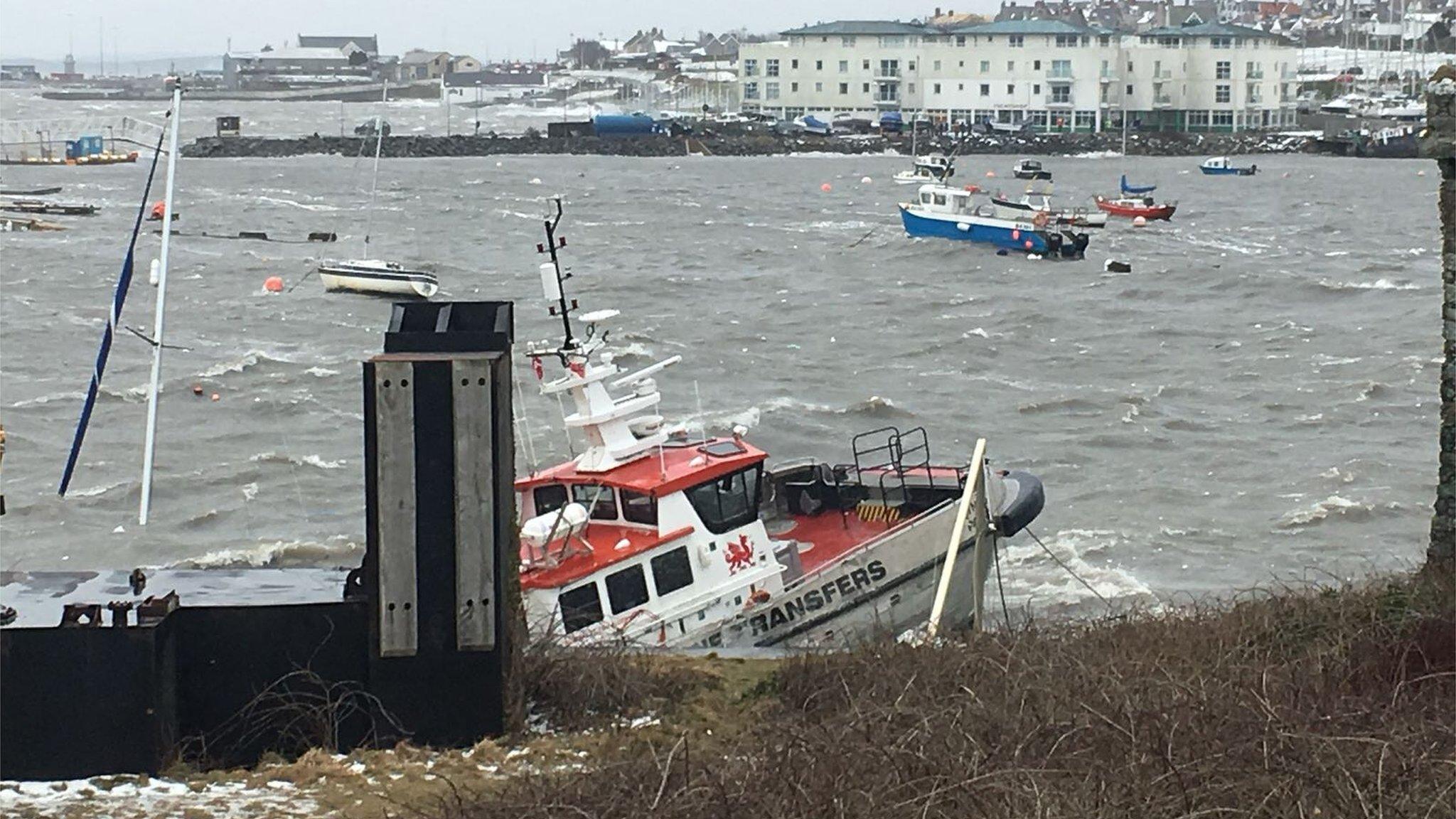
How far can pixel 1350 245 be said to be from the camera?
182ft

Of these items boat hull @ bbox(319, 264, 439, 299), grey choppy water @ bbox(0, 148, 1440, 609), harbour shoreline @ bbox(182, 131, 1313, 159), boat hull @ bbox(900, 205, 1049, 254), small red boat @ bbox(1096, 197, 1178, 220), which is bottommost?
grey choppy water @ bbox(0, 148, 1440, 609)

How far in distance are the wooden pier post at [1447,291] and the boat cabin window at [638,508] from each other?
14.8 feet

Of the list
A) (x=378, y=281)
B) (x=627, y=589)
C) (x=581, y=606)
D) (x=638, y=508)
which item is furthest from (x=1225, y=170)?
(x=581, y=606)

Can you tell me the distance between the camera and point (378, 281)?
4053 cm

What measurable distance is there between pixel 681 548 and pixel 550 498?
0.93 metres

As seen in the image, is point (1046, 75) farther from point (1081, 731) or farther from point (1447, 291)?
point (1081, 731)

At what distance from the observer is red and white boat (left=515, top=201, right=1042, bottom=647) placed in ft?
37.6

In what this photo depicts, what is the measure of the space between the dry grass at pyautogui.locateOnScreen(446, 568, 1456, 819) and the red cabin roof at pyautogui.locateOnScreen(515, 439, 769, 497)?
3.57 metres

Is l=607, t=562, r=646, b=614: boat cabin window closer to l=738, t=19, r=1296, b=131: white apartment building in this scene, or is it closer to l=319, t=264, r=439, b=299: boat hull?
l=319, t=264, r=439, b=299: boat hull

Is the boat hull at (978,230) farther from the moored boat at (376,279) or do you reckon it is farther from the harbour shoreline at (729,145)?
the harbour shoreline at (729,145)

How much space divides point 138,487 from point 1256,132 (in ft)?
377

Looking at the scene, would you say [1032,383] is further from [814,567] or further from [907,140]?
[907,140]

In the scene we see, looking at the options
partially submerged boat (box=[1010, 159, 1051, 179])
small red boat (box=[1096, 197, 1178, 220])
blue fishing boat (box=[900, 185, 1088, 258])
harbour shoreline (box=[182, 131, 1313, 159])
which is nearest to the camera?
blue fishing boat (box=[900, 185, 1088, 258])

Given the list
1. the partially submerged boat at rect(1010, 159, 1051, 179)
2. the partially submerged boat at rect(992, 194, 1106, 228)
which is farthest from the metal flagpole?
the partially submerged boat at rect(1010, 159, 1051, 179)
